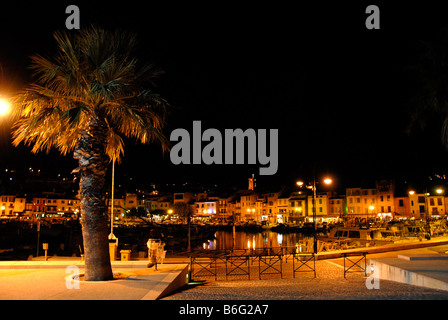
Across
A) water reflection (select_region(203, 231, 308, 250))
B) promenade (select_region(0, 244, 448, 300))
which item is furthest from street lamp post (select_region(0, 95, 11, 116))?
water reflection (select_region(203, 231, 308, 250))

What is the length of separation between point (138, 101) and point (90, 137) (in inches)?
75.5

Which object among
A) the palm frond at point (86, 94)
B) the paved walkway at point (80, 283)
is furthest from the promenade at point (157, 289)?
the palm frond at point (86, 94)

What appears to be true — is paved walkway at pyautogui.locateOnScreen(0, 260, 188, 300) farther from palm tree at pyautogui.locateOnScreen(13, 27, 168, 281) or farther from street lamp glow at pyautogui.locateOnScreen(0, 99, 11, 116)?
street lamp glow at pyautogui.locateOnScreen(0, 99, 11, 116)

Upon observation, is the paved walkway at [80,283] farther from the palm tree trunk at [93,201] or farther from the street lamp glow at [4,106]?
the street lamp glow at [4,106]

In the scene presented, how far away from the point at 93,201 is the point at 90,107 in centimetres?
303

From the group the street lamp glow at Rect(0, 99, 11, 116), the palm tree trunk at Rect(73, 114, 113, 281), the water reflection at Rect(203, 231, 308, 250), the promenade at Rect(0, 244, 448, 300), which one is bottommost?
the water reflection at Rect(203, 231, 308, 250)

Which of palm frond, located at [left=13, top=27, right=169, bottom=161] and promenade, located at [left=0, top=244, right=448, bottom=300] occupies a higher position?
palm frond, located at [left=13, top=27, right=169, bottom=161]

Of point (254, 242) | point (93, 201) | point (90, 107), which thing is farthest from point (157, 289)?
point (254, 242)

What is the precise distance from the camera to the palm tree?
11.6 metres

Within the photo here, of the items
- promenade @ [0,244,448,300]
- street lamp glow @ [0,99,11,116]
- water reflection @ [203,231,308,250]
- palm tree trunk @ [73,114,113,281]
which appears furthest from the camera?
water reflection @ [203,231,308,250]

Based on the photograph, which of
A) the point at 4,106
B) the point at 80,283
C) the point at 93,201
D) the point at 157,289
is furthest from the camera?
the point at 93,201

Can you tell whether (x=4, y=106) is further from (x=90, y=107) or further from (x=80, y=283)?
(x=80, y=283)

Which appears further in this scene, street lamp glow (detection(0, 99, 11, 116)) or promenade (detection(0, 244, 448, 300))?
street lamp glow (detection(0, 99, 11, 116))

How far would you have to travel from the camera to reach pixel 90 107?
40.0ft
